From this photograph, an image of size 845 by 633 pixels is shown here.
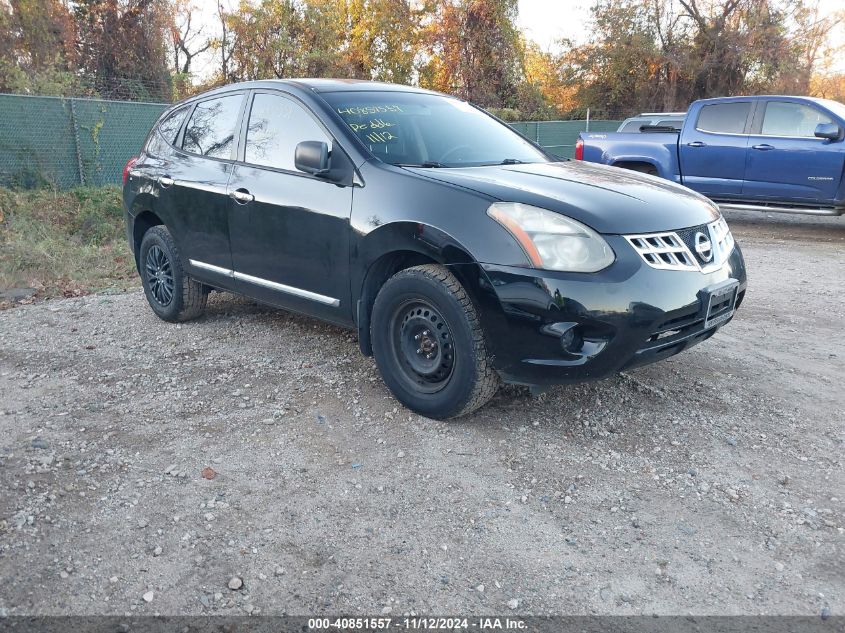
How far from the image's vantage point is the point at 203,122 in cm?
521

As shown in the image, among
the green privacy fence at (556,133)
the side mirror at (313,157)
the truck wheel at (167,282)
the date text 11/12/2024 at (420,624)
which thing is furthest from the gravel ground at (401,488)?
the green privacy fence at (556,133)

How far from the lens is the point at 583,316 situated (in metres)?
3.30

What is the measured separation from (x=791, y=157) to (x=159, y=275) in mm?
8108

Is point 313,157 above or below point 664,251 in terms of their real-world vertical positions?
above

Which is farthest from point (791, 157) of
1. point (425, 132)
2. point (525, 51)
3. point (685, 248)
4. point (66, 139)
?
point (525, 51)

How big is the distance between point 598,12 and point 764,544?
93.8 ft

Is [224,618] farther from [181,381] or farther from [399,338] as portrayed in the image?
[181,381]

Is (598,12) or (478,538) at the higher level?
(598,12)

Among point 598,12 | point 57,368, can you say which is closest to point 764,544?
point 57,368

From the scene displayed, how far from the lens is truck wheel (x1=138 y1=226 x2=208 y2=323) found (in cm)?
544

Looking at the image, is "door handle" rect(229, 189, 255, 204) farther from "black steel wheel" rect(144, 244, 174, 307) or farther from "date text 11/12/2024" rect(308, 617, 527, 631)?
"date text 11/12/2024" rect(308, 617, 527, 631)

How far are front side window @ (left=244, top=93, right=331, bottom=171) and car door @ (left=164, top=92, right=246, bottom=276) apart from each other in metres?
0.19

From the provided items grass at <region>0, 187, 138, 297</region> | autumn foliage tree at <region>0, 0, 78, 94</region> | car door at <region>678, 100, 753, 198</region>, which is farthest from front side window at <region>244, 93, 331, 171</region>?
autumn foliage tree at <region>0, 0, 78, 94</region>

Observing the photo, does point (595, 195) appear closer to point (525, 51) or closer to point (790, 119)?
point (790, 119)
